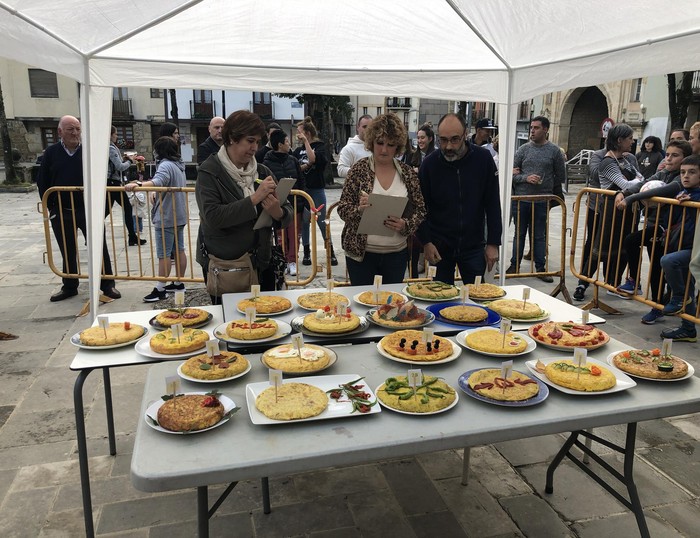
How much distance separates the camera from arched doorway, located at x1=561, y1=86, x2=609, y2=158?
3150 centimetres

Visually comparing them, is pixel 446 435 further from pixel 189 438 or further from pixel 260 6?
pixel 260 6

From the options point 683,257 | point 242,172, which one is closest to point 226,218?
point 242,172

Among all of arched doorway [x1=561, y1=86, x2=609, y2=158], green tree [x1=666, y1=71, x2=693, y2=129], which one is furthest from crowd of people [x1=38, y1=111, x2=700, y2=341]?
arched doorway [x1=561, y1=86, x2=609, y2=158]

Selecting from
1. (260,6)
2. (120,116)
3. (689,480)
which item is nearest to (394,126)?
(260,6)

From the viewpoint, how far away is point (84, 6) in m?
3.33

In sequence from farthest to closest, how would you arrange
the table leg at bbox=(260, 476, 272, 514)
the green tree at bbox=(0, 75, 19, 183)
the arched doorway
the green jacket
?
1. the arched doorway
2. the green tree at bbox=(0, 75, 19, 183)
3. the green jacket
4. the table leg at bbox=(260, 476, 272, 514)

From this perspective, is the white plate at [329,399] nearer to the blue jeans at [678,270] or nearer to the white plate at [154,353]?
the white plate at [154,353]

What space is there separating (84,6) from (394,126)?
2123 millimetres

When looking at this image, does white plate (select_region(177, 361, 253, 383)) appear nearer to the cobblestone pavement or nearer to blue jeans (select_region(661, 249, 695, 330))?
the cobblestone pavement

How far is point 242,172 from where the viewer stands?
3.48m

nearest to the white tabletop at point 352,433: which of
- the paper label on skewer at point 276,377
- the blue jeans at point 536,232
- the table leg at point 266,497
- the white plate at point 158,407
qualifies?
the white plate at point 158,407

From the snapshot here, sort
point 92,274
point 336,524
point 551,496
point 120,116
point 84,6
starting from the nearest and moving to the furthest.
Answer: point 336,524 < point 551,496 < point 84,6 < point 92,274 < point 120,116

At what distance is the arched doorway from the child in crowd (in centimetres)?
2895

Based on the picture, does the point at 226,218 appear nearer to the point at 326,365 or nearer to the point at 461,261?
the point at 326,365
